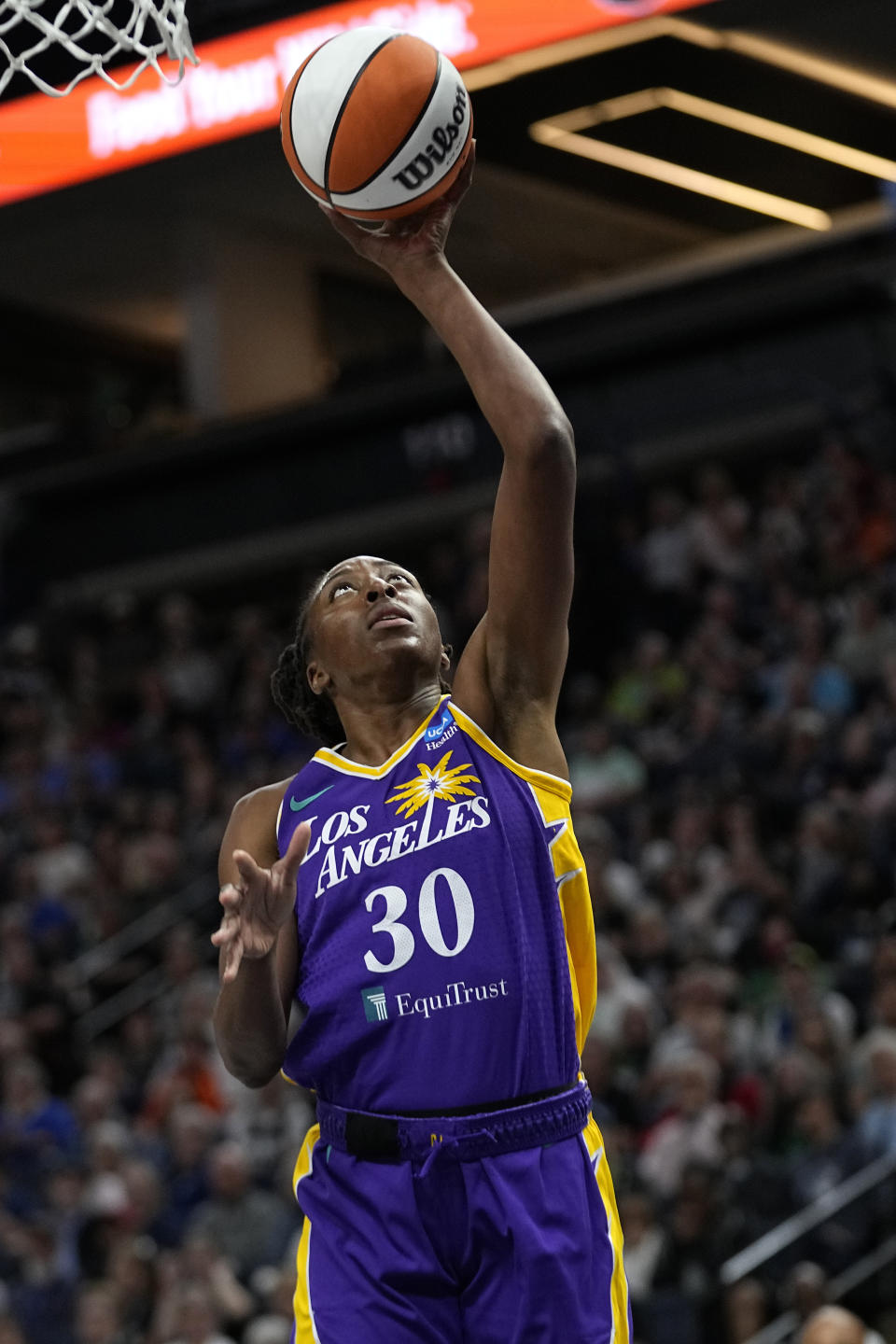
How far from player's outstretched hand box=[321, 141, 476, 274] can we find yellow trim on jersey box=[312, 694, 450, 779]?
788 millimetres

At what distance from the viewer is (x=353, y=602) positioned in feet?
11.0

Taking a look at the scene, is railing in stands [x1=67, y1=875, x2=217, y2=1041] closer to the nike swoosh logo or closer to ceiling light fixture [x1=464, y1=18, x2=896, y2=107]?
ceiling light fixture [x1=464, y1=18, x2=896, y2=107]

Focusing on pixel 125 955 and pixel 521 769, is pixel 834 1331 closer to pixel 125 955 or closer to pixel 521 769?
pixel 521 769

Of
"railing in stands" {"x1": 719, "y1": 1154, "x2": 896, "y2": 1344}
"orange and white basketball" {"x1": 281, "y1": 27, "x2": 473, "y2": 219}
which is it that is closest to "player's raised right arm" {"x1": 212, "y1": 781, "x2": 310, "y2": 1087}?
"orange and white basketball" {"x1": 281, "y1": 27, "x2": 473, "y2": 219}

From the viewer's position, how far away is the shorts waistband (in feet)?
9.73

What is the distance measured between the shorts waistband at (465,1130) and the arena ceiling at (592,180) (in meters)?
7.30

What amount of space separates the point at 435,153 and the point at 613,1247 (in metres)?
1.92

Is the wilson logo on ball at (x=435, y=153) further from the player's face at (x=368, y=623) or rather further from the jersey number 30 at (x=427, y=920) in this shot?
the jersey number 30 at (x=427, y=920)

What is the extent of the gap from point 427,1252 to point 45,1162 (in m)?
7.61

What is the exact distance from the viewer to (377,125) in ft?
10.8

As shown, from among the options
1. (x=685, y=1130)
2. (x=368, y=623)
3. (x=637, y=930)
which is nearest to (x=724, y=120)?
(x=637, y=930)

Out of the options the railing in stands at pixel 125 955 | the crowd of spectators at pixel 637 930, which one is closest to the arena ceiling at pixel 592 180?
the crowd of spectators at pixel 637 930

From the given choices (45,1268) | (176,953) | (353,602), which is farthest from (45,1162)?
(353,602)

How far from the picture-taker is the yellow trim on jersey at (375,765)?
3234 mm
